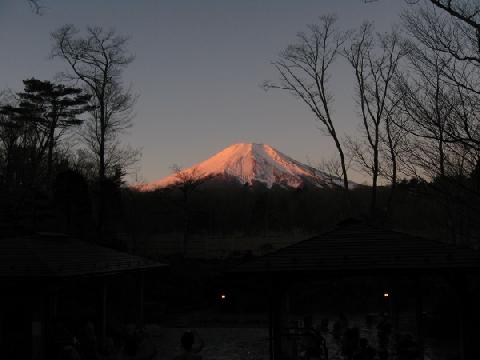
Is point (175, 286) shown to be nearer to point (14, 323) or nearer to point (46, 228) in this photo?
point (46, 228)

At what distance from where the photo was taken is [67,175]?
2548 cm

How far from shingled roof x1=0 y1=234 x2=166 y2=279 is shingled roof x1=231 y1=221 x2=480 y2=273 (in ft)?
15.0

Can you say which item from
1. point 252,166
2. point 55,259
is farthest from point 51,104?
point 252,166

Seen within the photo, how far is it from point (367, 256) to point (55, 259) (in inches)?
295

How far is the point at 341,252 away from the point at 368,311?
14663 mm

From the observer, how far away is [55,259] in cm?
1309

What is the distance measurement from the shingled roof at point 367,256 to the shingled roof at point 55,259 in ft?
15.0

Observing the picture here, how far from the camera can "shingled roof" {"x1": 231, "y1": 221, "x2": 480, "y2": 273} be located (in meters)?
10.4

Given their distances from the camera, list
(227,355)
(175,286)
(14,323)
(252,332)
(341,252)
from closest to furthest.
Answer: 1. (341,252)
2. (227,355)
3. (14,323)
4. (252,332)
5. (175,286)

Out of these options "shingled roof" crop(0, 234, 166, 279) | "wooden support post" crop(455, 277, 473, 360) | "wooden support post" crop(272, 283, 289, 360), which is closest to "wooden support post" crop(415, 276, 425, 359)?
"wooden support post" crop(455, 277, 473, 360)

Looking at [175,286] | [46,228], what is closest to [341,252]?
[175,286]

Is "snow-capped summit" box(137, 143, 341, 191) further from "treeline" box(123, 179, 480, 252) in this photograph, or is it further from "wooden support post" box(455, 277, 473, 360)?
"wooden support post" box(455, 277, 473, 360)

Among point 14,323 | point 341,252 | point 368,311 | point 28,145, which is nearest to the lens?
point 341,252

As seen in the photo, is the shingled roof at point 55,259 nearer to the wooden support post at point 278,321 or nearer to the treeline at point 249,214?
the wooden support post at point 278,321
